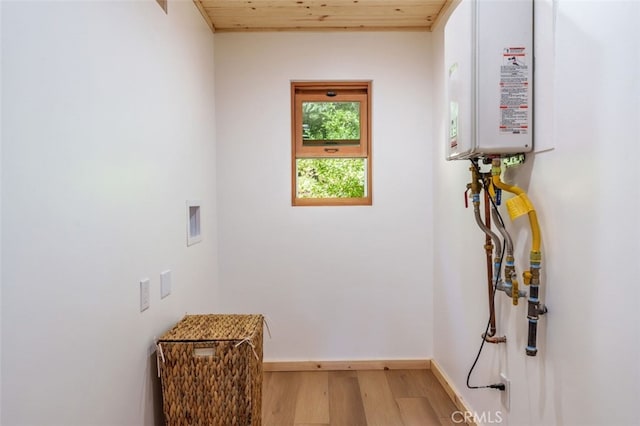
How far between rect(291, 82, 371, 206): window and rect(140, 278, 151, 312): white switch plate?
1448 millimetres

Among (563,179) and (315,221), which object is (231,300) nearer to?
(315,221)

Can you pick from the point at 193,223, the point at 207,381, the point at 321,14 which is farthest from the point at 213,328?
the point at 321,14

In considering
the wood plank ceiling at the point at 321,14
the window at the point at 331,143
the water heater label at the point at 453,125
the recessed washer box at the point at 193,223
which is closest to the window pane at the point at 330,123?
the window at the point at 331,143

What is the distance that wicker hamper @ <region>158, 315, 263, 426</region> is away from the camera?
63.1 inches

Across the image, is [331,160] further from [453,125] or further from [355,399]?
[355,399]

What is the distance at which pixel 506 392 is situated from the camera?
5.76ft

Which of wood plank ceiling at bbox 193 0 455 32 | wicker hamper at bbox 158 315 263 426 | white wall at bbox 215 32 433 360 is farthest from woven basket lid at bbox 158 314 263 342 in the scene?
wood plank ceiling at bbox 193 0 455 32

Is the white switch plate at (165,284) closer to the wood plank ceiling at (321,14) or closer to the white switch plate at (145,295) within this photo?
the white switch plate at (145,295)

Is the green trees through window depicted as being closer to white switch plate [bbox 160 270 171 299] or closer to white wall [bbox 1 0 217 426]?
white wall [bbox 1 0 217 426]

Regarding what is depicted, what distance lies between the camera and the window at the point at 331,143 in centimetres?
294

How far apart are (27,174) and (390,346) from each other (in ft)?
8.52

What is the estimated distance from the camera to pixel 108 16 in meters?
1.33

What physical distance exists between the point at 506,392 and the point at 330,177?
183cm

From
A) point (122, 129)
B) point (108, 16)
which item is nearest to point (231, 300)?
point (122, 129)
